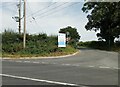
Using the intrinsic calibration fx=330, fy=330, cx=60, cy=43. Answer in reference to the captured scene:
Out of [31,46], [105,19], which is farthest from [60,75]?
[105,19]

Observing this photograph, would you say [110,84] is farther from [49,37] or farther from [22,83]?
[49,37]

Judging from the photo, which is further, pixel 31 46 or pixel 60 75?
pixel 31 46

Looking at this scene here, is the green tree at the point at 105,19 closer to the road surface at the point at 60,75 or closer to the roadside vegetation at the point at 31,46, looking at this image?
the roadside vegetation at the point at 31,46

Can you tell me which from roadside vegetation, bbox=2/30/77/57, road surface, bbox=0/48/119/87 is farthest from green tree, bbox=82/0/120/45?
road surface, bbox=0/48/119/87

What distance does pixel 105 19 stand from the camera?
62.6m

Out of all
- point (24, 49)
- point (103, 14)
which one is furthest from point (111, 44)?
point (24, 49)

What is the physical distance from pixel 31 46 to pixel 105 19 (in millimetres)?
25478

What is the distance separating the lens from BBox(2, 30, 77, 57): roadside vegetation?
37594mm

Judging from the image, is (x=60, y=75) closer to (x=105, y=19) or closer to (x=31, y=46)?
(x=31, y=46)

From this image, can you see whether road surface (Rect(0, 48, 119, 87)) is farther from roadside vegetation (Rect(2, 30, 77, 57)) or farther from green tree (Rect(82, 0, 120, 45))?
green tree (Rect(82, 0, 120, 45))

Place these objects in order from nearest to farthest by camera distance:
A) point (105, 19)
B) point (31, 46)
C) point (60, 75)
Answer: point (60, 75), point (31, 46), point (105, 19)

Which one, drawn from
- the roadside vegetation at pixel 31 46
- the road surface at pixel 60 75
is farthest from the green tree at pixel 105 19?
the road surface at pixel 60 75

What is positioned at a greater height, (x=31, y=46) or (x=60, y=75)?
(x=31, y=46)

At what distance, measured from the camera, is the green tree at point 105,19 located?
Answer: 5847cm
